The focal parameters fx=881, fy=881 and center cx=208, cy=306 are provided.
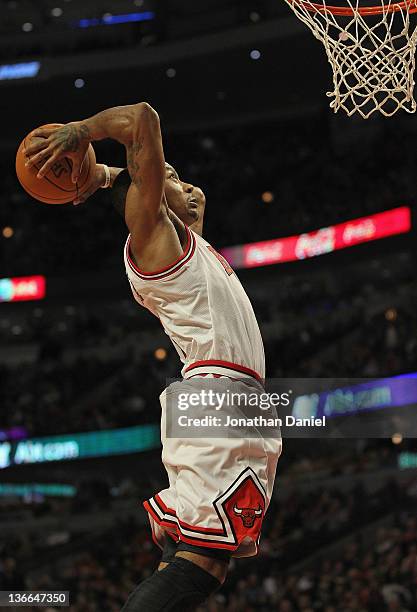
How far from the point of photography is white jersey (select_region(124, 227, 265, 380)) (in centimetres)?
328

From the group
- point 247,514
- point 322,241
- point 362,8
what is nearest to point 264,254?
point 322,241

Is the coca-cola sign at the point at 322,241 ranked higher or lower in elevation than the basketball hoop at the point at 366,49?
lower

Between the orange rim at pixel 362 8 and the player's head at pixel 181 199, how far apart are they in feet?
4.97

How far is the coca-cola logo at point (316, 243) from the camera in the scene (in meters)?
15.4

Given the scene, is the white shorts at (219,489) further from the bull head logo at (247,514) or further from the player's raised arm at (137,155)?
the player's raised arm at (137,155)

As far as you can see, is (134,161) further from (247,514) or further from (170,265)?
(247,514)

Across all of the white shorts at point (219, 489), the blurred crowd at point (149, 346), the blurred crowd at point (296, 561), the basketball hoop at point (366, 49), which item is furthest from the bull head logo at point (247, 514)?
the blurred crowd at point (149, 346)

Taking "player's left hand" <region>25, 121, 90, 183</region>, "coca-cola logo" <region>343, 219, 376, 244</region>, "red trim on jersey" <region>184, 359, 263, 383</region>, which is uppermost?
"player's left hand" <region>25, 121, 90, 183</region>

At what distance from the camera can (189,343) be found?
3.33 meters

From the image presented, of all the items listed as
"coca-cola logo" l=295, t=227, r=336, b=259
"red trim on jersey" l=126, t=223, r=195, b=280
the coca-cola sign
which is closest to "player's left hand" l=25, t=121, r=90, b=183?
"red trim on jersey" l=126, t=223, r=195, b=280

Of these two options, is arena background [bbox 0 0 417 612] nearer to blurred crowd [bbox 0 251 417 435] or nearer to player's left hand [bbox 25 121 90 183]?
blurred crowd [bbox 0 251 417 435]

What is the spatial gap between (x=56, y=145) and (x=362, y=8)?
251 cm

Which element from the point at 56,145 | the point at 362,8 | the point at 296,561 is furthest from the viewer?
the point at 296,561

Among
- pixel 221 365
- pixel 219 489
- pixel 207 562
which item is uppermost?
pixel 221 365
